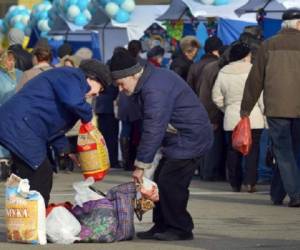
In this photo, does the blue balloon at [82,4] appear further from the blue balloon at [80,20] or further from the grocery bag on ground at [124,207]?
the grocery bag on ground at [124,207]

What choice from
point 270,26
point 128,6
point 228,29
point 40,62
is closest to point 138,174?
point 40,62

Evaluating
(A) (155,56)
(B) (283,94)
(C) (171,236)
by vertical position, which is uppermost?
(B) (283,94)

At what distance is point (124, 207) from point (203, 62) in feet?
24.7

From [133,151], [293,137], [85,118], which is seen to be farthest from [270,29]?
[85,118]

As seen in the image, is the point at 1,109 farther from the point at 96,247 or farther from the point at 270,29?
the point at 270,29

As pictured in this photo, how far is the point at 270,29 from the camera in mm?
18594

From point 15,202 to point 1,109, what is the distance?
0.71 m

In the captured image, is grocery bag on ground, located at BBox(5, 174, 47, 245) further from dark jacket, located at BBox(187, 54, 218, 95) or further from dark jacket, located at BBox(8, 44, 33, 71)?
dark jacket, located at BBox(8, 44, 33, 71)

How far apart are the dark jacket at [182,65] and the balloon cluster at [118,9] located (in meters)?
7.14

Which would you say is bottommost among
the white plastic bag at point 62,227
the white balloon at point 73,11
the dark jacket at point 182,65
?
the white balloon at point 73,11

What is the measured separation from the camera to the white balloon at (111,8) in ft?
82.1

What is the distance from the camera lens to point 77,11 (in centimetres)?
2803

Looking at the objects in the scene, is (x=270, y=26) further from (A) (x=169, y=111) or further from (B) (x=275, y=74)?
(A) (x=169, y=111)

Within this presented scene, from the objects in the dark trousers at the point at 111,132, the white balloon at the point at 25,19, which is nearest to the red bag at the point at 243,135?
the dark trousers at the point at 111,132
